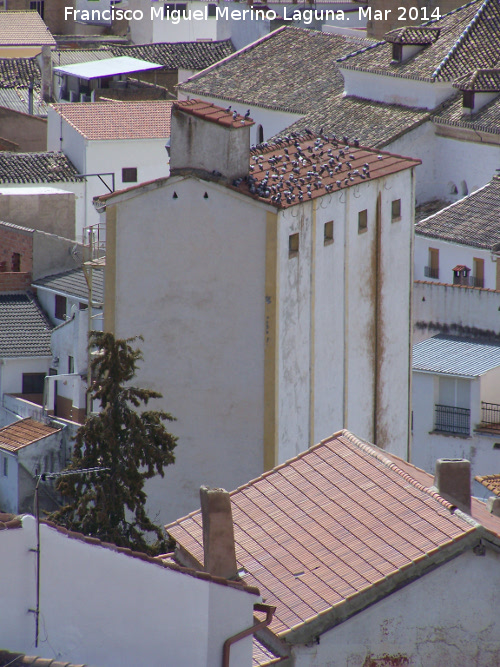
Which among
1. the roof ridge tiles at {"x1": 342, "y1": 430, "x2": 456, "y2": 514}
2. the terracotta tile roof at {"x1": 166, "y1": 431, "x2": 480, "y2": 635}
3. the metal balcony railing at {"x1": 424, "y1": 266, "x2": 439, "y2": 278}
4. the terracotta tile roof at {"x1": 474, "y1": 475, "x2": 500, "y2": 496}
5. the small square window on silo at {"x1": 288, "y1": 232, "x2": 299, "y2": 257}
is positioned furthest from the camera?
the metal balcony railing at {"x1": 424, "y1": 266, "x2": 439, "y2": 278}

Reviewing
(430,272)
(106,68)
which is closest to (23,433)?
(430,272)

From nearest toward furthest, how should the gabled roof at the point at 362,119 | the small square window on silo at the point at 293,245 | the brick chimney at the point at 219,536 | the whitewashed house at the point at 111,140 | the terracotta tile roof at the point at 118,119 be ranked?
the brick chimney at the point at 219,536
the small square window on silo at the point at 293,245
the gabled roof at the point at 362,119
the whitewashed house at the point at 111,140
the terracotta tile roof at the point at 118,119

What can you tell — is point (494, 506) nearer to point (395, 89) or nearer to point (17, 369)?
point (17, 369)

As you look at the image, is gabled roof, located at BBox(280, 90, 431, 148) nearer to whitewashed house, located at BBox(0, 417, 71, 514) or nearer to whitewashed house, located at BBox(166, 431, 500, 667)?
whitewashed house, located at BBox(0, 417, 71, 514)

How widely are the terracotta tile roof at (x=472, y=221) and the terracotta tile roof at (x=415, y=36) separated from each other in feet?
36.7

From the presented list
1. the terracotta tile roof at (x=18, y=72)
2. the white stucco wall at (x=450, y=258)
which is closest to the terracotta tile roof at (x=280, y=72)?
the terracotta tile roof at (x=18, y=72)

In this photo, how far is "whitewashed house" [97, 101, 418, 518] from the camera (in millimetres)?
31000

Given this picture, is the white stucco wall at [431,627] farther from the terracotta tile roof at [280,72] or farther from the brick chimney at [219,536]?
the terracotta tile roof at [280,72]

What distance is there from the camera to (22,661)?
16.3m

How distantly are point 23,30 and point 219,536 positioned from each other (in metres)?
83.6

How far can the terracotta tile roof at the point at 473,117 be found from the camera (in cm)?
5981

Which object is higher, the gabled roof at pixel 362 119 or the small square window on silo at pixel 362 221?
the small square window on silo at pixel 362 221

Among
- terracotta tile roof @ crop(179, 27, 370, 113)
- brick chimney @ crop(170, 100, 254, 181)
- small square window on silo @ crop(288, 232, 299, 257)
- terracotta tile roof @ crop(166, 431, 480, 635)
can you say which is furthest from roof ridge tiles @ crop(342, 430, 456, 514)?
terracotta tile roof @ crop(179, 27, 370, 113)

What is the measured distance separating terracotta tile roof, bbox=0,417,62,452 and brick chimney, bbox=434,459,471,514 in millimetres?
21372
